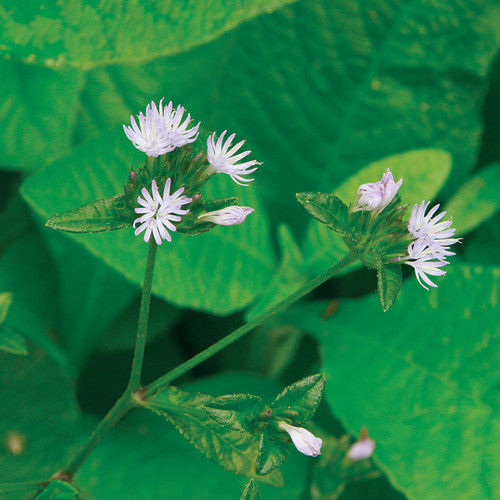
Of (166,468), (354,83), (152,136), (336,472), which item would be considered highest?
(152,136)

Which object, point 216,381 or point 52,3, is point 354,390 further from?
point 52,3

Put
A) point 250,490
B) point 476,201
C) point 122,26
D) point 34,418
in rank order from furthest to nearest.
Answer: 1. point 476,201
2. point 34,418
3. point 122,26
4. point 250,490

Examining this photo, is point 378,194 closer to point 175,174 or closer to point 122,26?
point 175,174

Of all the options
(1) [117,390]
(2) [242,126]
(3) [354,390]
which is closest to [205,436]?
(3) [354,390]

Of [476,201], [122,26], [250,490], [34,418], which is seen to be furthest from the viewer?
[476,201]

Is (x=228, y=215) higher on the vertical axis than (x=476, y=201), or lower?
higher

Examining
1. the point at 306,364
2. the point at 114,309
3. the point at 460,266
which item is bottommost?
the point at 306,364

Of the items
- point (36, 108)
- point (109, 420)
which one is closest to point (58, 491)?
point (109, 420)
